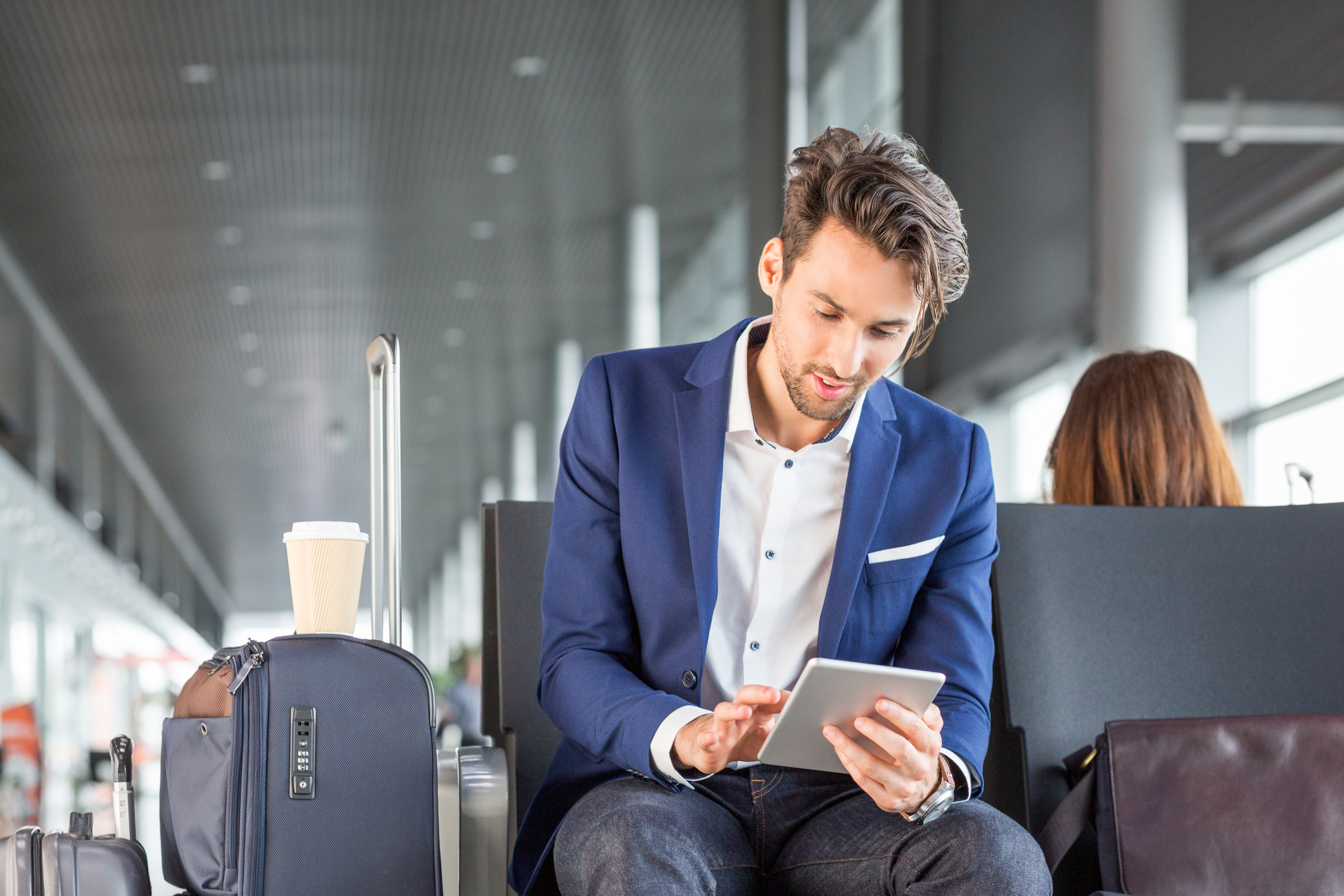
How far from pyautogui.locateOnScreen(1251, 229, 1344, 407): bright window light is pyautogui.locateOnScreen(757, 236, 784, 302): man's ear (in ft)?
19.8

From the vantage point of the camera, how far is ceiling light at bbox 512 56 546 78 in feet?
29.7

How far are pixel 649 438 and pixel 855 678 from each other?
653 mm

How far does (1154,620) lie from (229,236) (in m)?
11.1

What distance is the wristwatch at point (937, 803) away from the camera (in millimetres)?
1619

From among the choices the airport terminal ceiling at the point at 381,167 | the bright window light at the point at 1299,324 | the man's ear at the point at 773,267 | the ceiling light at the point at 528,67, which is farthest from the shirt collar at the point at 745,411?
the ceiling light at the point at 528,67

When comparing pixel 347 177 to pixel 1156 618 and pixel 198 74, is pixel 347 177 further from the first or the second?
pixel 1156 618

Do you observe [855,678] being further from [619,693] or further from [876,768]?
[619,693]

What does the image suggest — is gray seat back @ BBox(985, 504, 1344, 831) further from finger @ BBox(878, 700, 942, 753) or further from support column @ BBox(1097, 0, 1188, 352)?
support column @ BBox(1097, 0, 1188, 352)

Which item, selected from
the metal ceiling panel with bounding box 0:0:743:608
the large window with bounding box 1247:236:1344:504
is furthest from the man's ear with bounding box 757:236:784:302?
the large window with bounding box 1247:236:1344:504

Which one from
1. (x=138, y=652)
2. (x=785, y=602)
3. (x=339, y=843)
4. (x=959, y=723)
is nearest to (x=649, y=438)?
(x=785, y=602)

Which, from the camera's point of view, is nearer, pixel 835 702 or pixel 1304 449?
pixel 835 702

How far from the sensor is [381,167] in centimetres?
1066

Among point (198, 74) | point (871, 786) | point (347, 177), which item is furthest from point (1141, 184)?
point (347, 177)

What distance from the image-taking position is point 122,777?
6.79ft
